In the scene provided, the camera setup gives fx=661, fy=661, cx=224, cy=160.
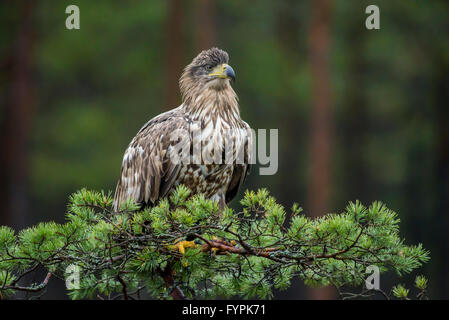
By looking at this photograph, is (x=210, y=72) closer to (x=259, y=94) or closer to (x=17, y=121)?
(x=17, y=121)

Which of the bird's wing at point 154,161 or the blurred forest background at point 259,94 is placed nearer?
the bird's wing at point 154,161

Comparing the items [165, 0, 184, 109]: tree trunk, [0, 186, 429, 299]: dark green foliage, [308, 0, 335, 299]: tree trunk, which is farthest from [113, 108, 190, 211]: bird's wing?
[308, 0, 335, 299]: tree trunk

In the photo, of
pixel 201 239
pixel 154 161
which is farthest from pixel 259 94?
pixel 201 239

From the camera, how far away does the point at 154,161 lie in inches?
235

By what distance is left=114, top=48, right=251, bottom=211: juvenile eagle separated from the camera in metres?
5.88

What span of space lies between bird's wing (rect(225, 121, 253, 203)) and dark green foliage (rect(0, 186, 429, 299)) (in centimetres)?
163

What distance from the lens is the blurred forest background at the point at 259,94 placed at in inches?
631

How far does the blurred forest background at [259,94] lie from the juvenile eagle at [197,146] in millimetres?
8308

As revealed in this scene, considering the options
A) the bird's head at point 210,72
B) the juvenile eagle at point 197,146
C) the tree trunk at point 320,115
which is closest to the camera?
the juvenile eagle at point 197,146

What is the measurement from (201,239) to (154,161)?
1850mm

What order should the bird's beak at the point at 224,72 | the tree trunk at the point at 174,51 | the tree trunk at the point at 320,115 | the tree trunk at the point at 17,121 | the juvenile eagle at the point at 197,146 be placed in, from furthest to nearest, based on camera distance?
the tree trunk at the point at 17,121
the tree trunk at the point at 174,51
the tree trunk at the point at 320,115
the bird's beak at the point at 224,72
the juvenile eagle at the point at 197,146

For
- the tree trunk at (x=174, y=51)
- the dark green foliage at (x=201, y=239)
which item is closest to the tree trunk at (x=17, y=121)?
the tree trunk at (x=174, y=51)

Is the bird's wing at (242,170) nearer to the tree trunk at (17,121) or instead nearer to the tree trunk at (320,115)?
the tree trunk at (320,115)
